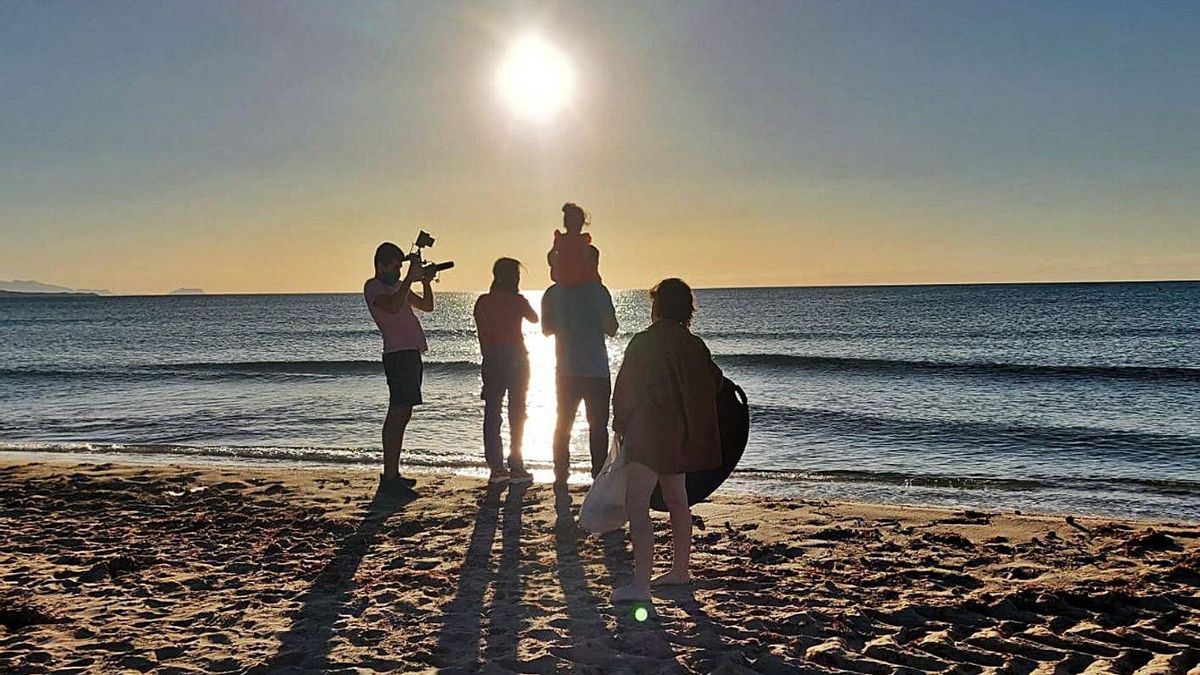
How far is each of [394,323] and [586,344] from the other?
1.57 meters

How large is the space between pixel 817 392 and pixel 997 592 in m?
16.4

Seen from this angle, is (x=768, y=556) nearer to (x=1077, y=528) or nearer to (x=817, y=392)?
(x=1077, y=528)

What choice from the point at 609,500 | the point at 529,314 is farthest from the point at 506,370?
the point at 609,500

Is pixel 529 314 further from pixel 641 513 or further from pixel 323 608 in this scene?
pixel 323 608

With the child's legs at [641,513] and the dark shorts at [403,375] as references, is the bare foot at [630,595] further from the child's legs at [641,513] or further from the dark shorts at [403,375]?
the dark shorts at [403,375]

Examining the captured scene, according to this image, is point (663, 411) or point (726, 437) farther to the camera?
point (726, 437)

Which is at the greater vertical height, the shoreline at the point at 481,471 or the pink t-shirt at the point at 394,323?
the pink t-shirt at the point at 394,323

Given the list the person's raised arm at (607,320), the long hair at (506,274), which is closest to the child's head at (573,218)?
the person's raised arm at (607,320)

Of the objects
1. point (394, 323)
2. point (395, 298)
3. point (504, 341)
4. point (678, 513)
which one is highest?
point (395, 298)

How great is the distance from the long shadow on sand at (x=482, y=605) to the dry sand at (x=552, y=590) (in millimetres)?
16

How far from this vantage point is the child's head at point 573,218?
6.44 m

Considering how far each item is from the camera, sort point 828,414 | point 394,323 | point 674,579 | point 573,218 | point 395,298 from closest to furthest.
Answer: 1. point 674,579
2. point 573,218
3. point 395,298
4. point 394,323
5. point 828,414

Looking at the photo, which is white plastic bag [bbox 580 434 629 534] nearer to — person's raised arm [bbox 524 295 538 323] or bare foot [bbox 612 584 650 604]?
bare foot [bbox 612 584 650 604]

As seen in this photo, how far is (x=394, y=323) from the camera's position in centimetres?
733
